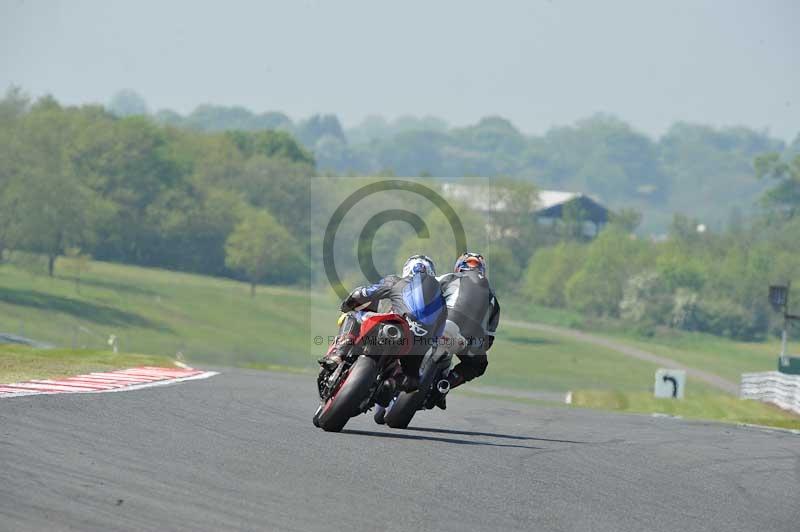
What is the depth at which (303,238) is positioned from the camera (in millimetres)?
120250

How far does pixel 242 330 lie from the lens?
102250mm

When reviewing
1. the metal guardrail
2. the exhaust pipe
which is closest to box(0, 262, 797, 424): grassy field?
the metal guardrail

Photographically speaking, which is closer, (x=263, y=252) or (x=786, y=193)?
(x=263, y=252)

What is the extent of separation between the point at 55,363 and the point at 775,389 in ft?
83.2

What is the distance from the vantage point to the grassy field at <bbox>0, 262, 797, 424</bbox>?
85.8m

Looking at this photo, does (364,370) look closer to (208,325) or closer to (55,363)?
(55,363)

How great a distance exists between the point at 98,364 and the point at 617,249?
111m

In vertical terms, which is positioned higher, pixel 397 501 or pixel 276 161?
pixel 276 161

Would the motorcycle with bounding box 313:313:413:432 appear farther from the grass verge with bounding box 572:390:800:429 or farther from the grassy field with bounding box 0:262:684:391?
the grassy field with bounding box 0:262:684:391

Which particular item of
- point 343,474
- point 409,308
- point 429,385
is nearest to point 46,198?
point 429,385

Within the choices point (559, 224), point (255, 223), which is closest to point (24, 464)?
point (255, 223)

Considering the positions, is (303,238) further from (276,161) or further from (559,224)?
(559,224)

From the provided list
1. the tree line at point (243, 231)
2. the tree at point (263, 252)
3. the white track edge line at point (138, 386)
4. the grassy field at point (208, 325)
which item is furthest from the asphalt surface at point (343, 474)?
the tree at point (263, 252)

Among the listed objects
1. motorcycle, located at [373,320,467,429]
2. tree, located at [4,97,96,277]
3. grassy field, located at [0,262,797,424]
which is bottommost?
grassy field, located at [0,262,797,424]
